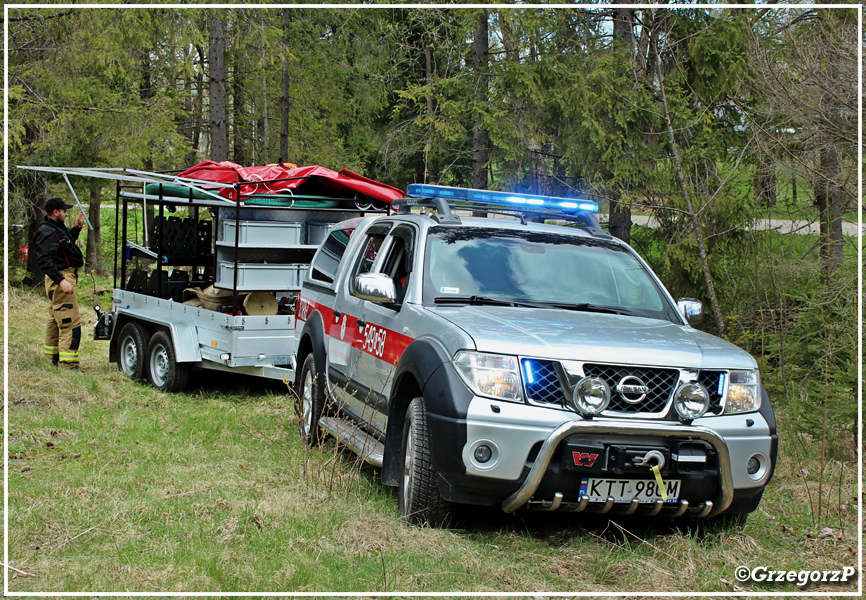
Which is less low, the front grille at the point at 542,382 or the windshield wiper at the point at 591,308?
the windshield wiper at the point at 591,308

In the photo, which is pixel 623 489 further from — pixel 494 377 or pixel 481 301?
pixel 481 301

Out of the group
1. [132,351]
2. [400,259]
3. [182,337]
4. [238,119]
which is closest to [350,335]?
[400,259]

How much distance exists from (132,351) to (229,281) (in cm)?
247

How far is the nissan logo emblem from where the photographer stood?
422 centimetres

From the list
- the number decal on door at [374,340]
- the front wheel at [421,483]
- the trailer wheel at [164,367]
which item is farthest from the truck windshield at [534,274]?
the trailer wheel at [164,367]

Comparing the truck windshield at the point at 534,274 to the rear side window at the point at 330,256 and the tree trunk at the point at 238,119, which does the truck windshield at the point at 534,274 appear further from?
the tree trunk at the point at 238,119

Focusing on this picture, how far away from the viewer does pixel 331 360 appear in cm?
666

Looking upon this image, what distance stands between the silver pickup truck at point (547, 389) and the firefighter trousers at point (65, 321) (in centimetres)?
639

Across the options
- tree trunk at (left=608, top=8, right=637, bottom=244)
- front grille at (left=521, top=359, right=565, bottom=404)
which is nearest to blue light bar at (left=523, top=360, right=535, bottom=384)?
front grille at (left=521, top=359, right=565, bottom=404)

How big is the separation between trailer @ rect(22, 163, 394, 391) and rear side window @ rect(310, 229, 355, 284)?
Answer: 4.01ft

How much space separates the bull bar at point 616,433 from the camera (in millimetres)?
4102

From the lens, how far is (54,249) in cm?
1037

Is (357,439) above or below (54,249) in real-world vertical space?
below

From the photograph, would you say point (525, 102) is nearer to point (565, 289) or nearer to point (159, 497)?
point (565, 289)
